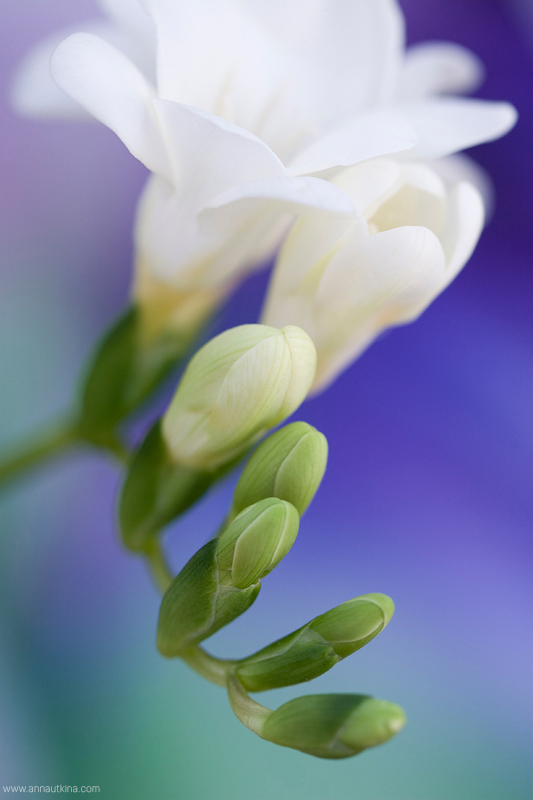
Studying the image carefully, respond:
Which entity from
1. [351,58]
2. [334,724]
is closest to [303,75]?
[351,58]

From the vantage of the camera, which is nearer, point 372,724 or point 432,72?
point 372,724

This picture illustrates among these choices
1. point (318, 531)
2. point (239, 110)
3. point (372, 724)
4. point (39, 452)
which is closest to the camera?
point (372, 724)

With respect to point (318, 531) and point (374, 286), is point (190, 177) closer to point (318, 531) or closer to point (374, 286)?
point (374, 286)

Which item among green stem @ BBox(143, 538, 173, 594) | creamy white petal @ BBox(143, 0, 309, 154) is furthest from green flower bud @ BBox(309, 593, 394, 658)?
creamy white petal @ BBox(143, 0, 309, 154)

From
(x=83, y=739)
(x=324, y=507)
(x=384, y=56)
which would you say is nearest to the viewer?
(x=384, y=56)

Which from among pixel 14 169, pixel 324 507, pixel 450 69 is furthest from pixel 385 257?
pixel 14 169

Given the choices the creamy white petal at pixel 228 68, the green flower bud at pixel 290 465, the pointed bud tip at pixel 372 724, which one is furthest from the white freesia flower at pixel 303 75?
the pointed bud tip at pixel 372 724

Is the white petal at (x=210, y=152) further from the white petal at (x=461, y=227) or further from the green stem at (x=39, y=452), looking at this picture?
the green stem at (x=39, y=452)

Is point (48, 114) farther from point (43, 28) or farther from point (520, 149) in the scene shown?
point (520, 149)
